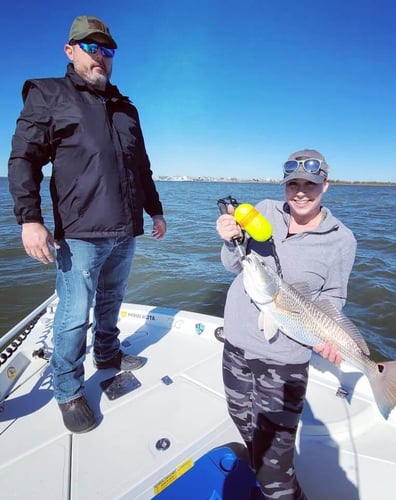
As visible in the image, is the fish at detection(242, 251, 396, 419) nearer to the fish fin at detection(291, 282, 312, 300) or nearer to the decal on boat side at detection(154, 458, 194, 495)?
the fish fin at detection(291, 282, 312, 300)

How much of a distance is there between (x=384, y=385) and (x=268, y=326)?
0.89 metres

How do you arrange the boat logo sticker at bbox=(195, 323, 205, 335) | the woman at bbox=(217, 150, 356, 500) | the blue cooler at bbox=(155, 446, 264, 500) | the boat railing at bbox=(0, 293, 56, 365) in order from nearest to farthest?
the blue cooler at bbox=(155, 446, 264, 500) < the woman at bbox=(217, 150, 356, 500) < the boat railing at bbox=(0, 293, 56, 365) < the boat logo sticker at bbox=(195, 323, 205, 335)

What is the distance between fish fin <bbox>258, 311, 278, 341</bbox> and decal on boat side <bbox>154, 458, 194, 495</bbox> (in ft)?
3.97

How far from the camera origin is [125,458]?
2305 millimetres

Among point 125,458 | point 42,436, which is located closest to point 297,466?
point 125,458

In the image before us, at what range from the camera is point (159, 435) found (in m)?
2.52

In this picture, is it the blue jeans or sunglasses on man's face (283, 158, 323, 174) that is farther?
the blue jeans

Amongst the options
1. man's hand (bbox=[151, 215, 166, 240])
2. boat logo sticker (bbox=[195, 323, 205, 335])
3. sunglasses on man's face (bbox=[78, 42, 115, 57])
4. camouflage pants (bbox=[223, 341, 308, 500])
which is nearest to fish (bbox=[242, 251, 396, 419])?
camouflage pants (bbox=[223, 341, 308, 500])

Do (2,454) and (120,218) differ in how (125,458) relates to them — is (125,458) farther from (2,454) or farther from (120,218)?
(120,218)

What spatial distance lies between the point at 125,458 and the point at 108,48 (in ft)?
11.0

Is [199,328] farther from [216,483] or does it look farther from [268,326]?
[216,483]

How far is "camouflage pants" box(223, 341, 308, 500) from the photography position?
1.94 metres

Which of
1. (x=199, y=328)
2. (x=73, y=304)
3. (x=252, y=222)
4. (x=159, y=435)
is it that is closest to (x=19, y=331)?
(x=73, y=304)

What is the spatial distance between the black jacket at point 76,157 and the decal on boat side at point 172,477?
192cm
